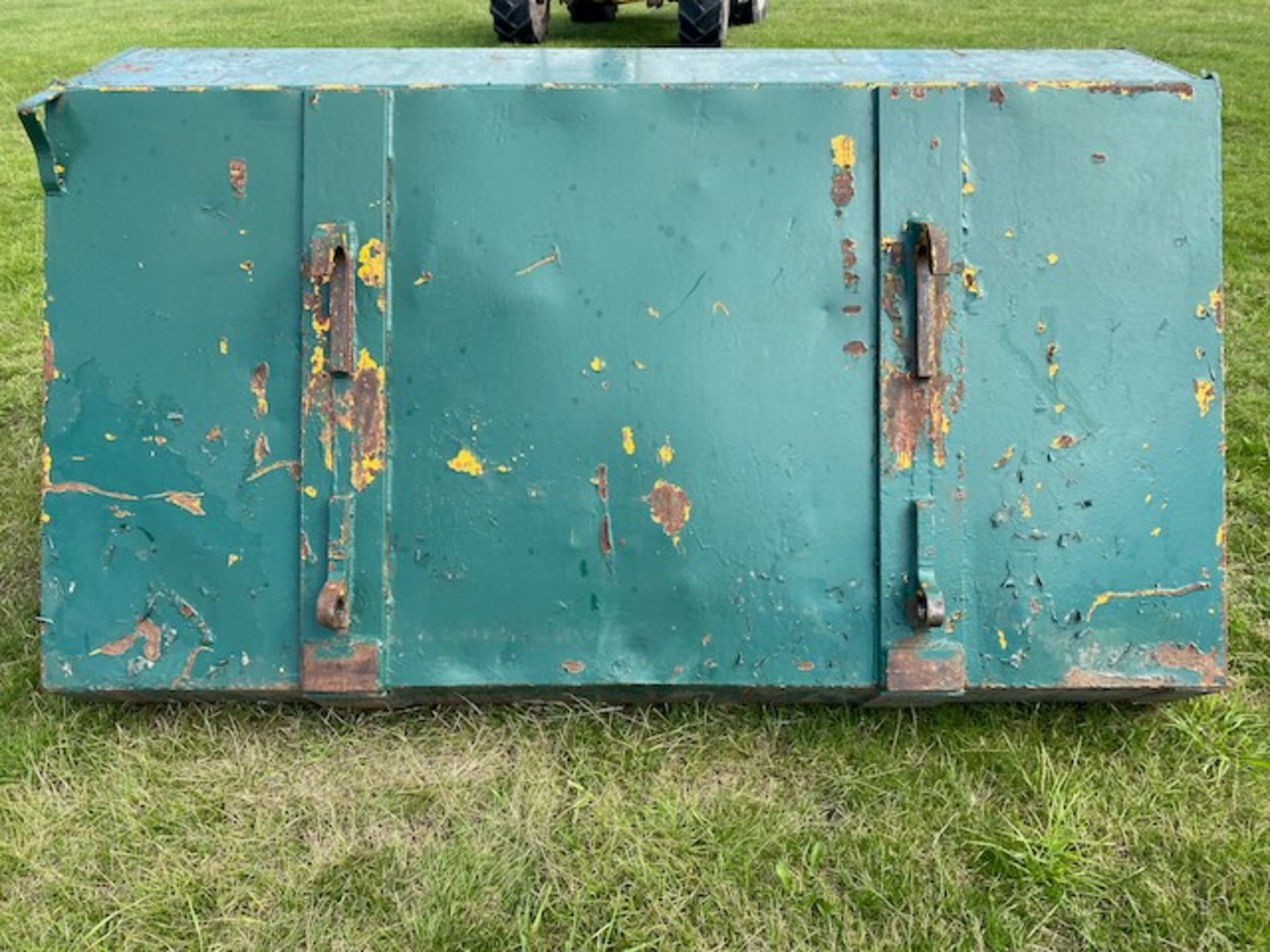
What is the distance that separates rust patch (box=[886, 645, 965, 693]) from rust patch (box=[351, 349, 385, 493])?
1.05 metres

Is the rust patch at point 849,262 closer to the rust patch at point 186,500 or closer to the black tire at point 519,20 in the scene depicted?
the rust patch at point 186,500

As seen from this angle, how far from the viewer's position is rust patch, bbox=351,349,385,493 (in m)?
2.13

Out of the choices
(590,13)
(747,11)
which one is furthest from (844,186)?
(590,13)

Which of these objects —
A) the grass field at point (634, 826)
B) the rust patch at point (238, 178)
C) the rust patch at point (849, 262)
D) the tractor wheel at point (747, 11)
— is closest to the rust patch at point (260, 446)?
the rust patch at point (238, 178)

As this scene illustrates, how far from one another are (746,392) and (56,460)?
1345 mm

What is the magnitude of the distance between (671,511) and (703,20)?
6.39 m

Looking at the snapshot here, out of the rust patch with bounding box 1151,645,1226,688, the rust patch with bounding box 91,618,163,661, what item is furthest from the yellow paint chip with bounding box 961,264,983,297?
the rust patch with bounding box 91,618,163,661

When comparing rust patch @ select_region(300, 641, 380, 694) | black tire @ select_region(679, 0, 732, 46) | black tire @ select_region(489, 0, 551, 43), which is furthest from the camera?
black tire @ select_region(489, 0, 551, 43)

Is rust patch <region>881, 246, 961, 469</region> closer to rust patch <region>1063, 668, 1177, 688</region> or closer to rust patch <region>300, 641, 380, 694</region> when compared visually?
rust patch <region>1063, 668, 1177, 688</region>

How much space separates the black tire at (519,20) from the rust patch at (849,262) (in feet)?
21.5

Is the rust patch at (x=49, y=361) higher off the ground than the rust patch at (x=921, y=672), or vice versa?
the rust patch at (x=49, y=361)

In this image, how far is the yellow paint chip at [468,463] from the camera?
2.16 m

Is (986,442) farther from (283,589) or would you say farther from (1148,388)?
(283,589)

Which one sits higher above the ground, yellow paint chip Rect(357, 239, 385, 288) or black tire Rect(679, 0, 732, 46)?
black tire Rect(679, 0, 732, 46)
